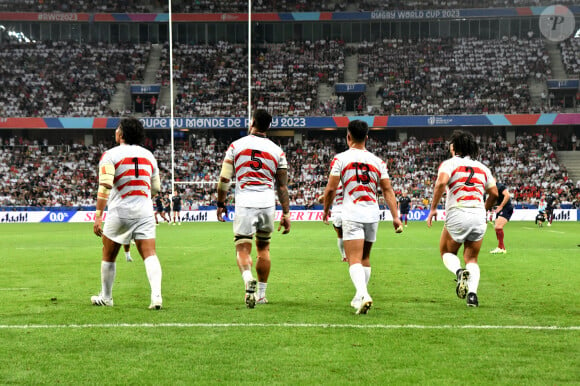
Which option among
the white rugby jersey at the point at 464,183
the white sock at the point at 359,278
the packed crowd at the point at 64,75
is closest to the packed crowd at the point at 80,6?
the packed crowd at the point at 64,75

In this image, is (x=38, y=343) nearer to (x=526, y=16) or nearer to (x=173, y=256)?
(x=173, y=256)

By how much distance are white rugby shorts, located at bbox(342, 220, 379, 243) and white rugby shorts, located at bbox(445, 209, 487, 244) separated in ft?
4.23

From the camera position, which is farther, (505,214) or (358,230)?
(505,214)

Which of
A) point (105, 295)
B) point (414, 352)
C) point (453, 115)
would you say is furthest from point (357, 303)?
point (453, 115)

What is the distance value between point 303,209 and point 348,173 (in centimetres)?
4009

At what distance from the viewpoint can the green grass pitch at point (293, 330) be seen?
594cm

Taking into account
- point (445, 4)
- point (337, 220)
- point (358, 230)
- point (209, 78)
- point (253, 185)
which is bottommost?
point (337, 220)

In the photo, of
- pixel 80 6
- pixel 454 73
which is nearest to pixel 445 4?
pixel 454 73

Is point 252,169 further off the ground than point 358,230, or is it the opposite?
point 252,169

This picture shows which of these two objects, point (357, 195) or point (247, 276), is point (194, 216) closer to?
point (247, 276)

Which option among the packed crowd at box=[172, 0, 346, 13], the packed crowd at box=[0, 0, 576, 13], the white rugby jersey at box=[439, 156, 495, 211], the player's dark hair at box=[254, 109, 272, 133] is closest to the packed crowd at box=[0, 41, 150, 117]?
the packed crowd at box=[0, 0, 576, 13]

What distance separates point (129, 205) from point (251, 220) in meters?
1.57

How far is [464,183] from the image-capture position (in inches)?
398

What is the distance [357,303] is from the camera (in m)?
9.26
